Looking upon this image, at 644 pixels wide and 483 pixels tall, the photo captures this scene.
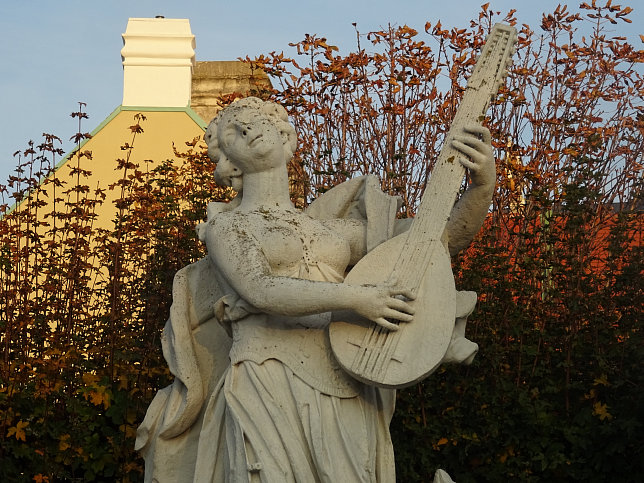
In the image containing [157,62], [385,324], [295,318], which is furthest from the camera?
[157,62]

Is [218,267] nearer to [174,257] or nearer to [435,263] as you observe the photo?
[435,263]

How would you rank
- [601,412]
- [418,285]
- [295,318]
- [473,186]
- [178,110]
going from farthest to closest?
[178,110] → [601,412] → [473,186] → [295,318] → [418,285]

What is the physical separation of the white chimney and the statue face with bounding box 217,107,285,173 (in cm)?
1077

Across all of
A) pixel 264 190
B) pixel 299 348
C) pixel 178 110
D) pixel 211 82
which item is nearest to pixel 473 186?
pixel 264 190

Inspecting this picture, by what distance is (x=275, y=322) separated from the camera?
5.14 m

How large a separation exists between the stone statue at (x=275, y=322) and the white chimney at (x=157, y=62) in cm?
1083

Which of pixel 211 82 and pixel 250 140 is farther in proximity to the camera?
pixel 211 82

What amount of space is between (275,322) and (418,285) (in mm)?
598

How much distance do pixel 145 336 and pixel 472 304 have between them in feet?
14.3

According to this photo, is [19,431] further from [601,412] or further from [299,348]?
[299,348]

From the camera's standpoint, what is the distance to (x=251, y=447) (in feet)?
16.2

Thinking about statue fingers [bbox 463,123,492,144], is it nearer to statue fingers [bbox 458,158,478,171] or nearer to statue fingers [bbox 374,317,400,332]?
statue fingers [bbox 458,158,478,171]

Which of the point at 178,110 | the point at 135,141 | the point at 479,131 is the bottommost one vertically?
the point at 479,131

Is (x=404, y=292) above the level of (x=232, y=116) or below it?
below
